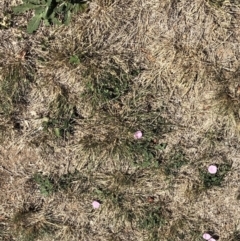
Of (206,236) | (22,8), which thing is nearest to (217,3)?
(22,8)

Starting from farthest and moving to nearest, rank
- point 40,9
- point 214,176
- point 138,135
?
point 214,176 < point 138,135 < point 40,9

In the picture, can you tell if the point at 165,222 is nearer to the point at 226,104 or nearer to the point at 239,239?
the point at 239,239

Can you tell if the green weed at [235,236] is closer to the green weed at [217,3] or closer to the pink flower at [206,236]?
the pink flower at [206,236]

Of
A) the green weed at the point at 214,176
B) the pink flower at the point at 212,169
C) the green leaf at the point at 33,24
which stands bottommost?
the green weed at the point at 214,176

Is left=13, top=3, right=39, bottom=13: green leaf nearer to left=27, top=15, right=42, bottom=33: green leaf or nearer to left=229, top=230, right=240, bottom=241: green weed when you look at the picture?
left=27, top=15, right=42, bottom=33: green leaf

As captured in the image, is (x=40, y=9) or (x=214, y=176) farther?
(x=214, y=176)

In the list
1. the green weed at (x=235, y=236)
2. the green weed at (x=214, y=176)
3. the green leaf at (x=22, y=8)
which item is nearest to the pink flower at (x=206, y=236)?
the green weed at (x=235, y=236)

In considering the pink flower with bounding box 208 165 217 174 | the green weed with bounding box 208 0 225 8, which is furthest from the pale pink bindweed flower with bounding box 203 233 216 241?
the green weed with bounding box 208 0 225 8

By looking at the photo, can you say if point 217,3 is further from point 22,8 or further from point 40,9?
point 22,8

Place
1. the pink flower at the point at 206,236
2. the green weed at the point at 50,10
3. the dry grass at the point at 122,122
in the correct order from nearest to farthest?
the green weed at the point at 50,10
the dry grass at the point at 122,122
the pink flower at the point at 206,236
